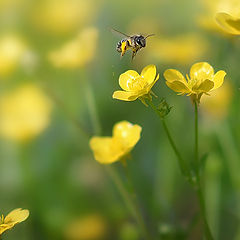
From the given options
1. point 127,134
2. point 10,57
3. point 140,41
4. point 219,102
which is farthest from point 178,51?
point 127,134

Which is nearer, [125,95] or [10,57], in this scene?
[125,95]

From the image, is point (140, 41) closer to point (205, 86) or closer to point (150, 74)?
point (150, 74)

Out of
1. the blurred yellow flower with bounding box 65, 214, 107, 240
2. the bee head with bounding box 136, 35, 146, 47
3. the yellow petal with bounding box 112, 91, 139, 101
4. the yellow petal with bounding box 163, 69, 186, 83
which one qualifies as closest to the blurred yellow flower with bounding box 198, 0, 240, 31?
the bee head with bounding box 136, 35, 146, 47

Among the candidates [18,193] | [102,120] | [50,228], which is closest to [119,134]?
[50,228]

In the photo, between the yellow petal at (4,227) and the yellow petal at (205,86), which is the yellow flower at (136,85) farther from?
the yellow petal at (4,227)

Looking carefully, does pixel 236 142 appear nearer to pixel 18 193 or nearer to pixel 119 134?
pixel 119 134

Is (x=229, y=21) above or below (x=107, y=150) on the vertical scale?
above

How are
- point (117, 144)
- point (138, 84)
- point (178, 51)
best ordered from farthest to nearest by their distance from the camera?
point (178, 51) → point (117, 144) → point (138, 84)

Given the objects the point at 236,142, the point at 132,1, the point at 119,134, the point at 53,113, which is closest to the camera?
the point at 119,134
